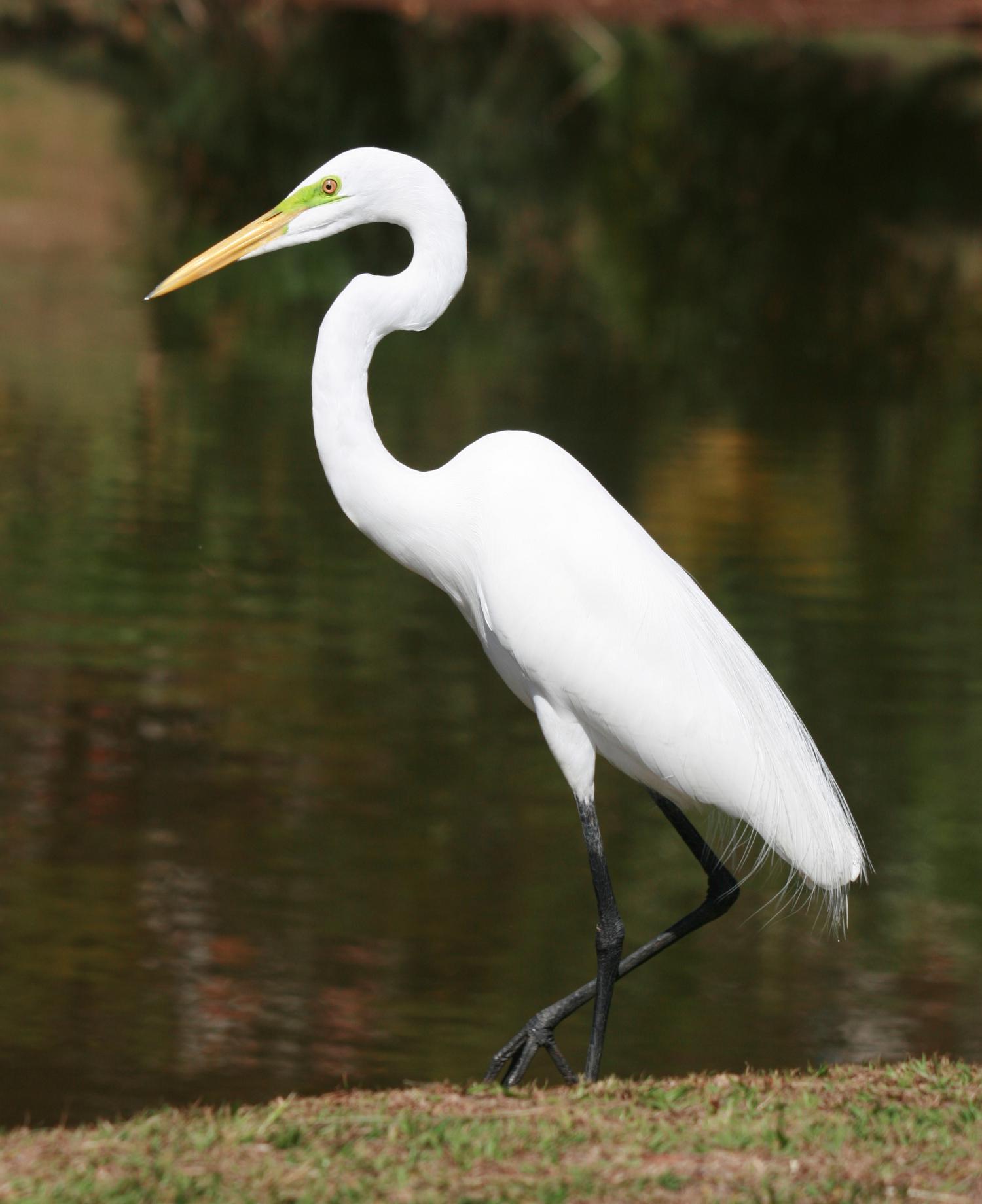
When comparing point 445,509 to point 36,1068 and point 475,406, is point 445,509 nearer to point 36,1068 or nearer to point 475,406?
point 36,1068

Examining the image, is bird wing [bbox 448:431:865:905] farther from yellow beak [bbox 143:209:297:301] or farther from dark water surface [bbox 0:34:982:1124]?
dark water surface [bbox 0:34:982:1124]

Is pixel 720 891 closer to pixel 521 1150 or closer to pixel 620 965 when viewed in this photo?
pixel 620 965

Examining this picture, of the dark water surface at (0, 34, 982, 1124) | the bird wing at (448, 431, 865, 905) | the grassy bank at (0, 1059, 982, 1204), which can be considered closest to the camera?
the grassy bank at (0, 1059, 982, 1204)

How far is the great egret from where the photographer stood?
4.01 m

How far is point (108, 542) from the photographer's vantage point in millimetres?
9070

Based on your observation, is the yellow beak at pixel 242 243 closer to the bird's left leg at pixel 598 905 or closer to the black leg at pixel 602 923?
the bird's left leg at pixel 598 905

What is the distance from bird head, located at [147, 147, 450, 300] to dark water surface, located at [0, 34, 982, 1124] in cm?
197

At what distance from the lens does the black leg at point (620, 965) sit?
404 centimetres

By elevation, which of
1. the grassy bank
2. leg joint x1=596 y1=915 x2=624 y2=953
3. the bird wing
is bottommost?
→ the grassy bank

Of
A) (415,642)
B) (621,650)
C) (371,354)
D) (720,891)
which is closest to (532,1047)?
(720,891)

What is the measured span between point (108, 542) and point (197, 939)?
3946 millimetres

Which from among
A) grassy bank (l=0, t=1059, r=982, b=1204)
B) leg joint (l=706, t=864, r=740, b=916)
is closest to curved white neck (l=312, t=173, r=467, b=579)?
leg joint (l=706, t=864, r=740, b=916)

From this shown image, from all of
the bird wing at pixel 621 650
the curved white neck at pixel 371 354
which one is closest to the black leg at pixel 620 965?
the bird wing at pixel 621 650

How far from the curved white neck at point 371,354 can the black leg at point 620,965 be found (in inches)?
30.5
